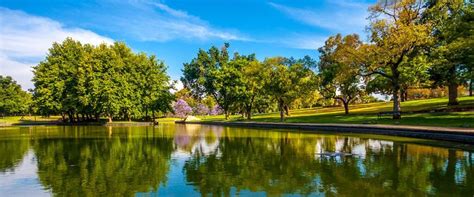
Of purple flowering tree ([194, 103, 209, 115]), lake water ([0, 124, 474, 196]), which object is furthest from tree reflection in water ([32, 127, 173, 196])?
purple flowering tree ([194, 103, 209, 115])

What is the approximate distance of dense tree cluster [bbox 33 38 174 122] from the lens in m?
74.9

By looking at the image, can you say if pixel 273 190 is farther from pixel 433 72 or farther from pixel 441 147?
pixel 433 72

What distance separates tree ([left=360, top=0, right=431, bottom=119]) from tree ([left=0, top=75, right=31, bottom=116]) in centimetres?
9759

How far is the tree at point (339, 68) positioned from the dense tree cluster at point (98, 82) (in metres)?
35.7

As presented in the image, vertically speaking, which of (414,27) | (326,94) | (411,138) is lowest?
(411,138)

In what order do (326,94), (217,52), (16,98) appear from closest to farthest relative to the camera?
1. (326,94)
2. (217,52)
3. (16,98)

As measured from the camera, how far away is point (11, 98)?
4648 inches

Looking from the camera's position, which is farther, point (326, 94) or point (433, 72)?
point (326, 94)

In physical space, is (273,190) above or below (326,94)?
below

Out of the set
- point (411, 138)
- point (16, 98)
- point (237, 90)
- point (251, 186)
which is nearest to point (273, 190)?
point (251, 186)

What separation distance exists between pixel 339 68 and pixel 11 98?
10378 cm

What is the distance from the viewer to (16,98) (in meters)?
119

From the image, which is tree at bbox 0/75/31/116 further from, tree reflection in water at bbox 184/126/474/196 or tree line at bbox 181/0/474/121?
tree reflection in water at bbox 184/126/474/196

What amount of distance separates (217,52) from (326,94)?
4669cm
